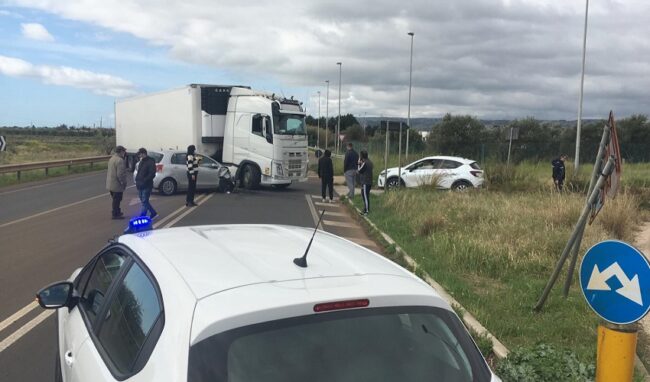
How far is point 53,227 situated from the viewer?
1243 centimetres

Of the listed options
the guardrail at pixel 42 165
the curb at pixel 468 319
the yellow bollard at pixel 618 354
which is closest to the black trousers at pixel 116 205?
the curb at pixel 468 319

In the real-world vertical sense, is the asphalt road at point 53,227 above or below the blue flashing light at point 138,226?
below

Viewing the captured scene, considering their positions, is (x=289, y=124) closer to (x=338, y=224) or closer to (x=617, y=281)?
(x=338, y=224)

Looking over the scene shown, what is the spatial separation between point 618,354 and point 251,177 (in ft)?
63.3

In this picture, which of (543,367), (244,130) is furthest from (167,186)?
(543,367)

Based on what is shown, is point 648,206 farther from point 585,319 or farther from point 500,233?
point 585,319

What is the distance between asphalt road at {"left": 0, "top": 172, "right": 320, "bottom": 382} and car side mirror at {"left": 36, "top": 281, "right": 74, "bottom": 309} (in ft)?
5.32

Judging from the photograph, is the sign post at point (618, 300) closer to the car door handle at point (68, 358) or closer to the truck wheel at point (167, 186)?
the car door handle at point (68, 358)

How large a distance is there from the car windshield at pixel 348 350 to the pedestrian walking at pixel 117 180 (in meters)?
12.8

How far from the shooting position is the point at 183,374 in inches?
74.2

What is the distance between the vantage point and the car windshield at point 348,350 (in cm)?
193

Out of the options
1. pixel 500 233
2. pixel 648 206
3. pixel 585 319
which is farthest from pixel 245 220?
pixel 648 206

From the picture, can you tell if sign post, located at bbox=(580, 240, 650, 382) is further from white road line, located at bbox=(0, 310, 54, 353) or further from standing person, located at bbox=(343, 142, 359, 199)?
standing person, located at bbox=(343, 142, 359, 199)

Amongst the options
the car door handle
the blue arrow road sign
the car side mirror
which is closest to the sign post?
the blue arrow road sign
